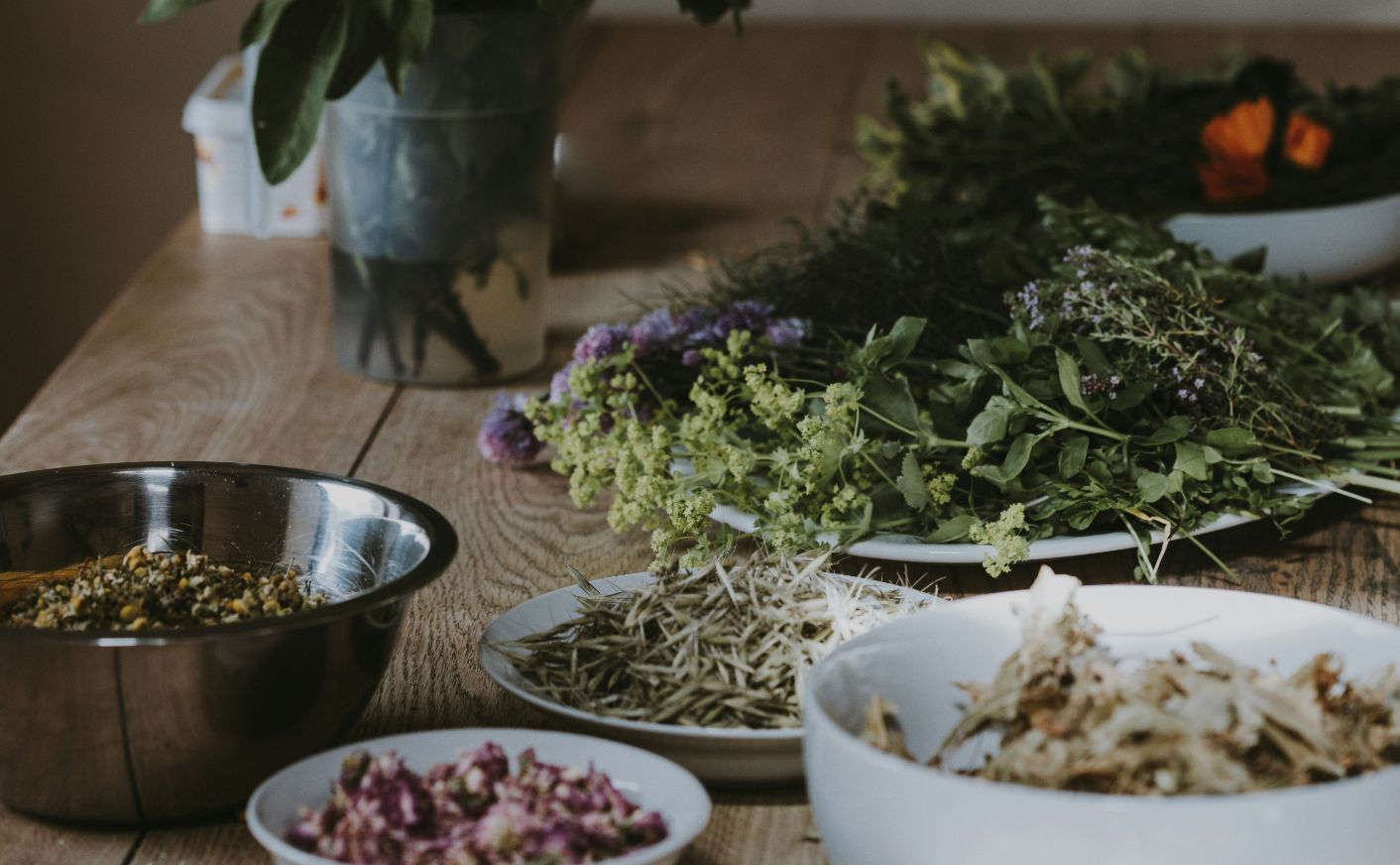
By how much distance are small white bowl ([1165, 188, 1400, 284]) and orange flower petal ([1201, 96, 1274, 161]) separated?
71mm

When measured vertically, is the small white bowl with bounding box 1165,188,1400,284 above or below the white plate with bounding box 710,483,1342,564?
above

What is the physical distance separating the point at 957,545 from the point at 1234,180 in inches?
32.9

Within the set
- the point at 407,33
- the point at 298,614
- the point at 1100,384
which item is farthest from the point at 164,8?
the point at 1100,384

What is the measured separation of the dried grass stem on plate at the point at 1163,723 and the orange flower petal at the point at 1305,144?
3.75ft

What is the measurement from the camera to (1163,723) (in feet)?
2.02

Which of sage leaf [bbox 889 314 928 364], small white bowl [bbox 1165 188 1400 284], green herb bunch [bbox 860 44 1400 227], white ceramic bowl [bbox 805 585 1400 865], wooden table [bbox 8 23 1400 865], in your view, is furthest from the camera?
green herb bunch [bbox 860 44 1400 227]

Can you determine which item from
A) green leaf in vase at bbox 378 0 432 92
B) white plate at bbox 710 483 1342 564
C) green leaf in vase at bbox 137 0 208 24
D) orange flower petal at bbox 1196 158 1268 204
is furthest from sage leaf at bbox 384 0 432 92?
orange flower petal at bbox 1196 158 1268 204

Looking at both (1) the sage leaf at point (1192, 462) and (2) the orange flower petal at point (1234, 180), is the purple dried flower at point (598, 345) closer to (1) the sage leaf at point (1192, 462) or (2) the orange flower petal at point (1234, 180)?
(1) the sage leaf at point (1192, 462)

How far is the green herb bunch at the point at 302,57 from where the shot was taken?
1077mm

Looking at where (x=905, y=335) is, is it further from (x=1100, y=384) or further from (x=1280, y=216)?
(x=1280, y=216)

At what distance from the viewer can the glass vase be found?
4.34 feet

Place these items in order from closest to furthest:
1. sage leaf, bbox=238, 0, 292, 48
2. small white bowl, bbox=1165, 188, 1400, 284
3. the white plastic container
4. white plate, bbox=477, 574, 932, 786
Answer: white plate, bbox=477, 574, 932, 786
sage leaf, bbox=238, 0, 292, 48
small white bowl, bbox=1165, 188, 1400, 284
the white plastic container

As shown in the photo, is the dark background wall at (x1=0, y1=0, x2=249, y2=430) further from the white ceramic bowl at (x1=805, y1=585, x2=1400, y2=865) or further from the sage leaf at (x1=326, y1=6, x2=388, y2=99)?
the white ceramic bowl at (x1=805, y1=585, x2=1400, y2=865)

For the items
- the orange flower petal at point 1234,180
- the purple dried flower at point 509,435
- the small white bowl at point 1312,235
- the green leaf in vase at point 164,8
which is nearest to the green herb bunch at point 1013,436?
the purple dried flower at point 509,435
